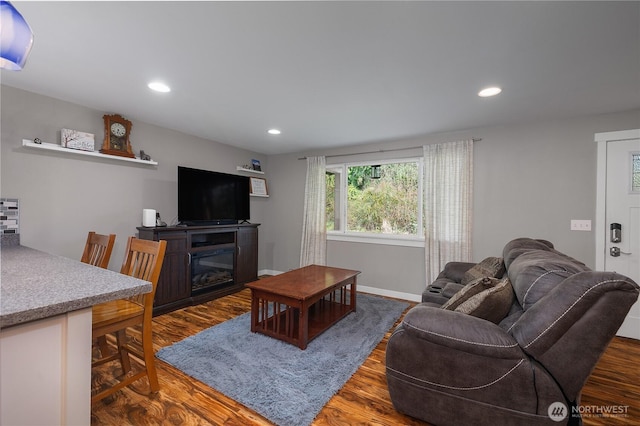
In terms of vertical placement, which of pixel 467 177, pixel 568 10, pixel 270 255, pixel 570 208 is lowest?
pixel 270 255

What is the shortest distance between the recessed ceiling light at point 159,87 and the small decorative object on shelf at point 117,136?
1011mm

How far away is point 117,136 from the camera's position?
10.3 feet

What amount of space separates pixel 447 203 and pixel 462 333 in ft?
8.45

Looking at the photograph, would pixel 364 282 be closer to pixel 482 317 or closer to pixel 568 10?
pixel 482 317

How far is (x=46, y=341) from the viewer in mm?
905

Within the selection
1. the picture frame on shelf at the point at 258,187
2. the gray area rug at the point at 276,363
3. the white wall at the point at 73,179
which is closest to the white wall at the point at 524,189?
the gray area rug at the point at 276,363

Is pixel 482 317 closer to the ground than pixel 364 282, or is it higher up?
higher up

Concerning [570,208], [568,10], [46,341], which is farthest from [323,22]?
[570,208]

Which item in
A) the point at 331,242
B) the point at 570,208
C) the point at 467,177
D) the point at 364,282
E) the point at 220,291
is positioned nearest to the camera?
the point at 570,208

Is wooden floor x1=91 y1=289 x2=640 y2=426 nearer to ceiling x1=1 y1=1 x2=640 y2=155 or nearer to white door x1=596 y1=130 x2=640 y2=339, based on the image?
white door x1=596 y1=130 x2=640 y2=339

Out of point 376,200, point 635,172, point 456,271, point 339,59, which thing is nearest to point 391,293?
point 456,271

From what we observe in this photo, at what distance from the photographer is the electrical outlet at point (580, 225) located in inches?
119

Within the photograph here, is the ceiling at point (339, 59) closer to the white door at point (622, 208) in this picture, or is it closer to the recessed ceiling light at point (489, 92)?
the recessed ceiling light at point (489, 92)

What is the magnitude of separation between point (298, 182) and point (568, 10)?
3991 mm
